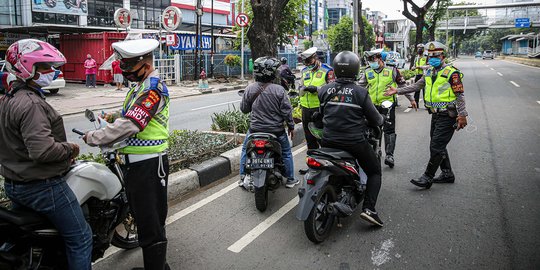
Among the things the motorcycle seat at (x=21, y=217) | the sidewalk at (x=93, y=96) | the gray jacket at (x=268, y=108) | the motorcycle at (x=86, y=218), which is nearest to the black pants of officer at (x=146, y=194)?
the motorcycle at (x=86, y=218)

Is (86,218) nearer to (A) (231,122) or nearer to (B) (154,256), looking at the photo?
(B) (154,256)

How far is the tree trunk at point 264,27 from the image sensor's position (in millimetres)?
8500

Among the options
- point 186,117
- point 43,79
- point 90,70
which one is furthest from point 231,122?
point 90,70

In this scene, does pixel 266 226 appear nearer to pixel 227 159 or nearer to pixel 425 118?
pixel 227 159

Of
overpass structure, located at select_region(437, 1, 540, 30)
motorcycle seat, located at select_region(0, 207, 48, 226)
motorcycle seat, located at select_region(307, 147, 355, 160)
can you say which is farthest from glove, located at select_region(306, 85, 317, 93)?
overpass structure, located at select_region(437, 1, 540, 30)

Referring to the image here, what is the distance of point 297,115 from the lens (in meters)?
7.76

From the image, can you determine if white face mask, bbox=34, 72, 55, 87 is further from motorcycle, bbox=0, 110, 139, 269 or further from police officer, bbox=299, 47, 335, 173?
police officer, bbox=299, 47, 335, 173

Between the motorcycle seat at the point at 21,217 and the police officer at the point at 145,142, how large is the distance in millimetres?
554

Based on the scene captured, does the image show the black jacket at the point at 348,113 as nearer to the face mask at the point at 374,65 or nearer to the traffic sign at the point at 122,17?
the face mask at the point at 374,65

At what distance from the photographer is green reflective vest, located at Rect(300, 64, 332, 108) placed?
20.6ft

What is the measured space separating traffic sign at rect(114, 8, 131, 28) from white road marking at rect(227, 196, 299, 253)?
17.9m

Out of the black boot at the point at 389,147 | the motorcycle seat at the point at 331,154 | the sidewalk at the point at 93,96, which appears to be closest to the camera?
the motorcycle seat at the point at 331,154

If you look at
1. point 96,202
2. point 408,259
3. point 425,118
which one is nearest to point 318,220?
point 408,259

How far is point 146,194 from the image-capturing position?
293cm
